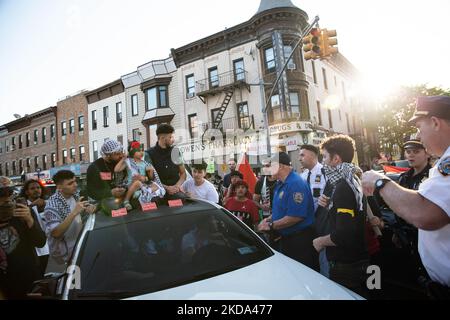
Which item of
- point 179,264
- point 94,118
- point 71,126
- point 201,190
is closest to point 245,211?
point 201,190

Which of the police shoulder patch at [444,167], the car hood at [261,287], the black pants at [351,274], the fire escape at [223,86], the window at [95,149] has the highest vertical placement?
the fire escape at [223,86]

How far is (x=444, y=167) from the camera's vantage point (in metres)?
1.53

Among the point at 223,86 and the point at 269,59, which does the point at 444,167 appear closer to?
the point at 269,59

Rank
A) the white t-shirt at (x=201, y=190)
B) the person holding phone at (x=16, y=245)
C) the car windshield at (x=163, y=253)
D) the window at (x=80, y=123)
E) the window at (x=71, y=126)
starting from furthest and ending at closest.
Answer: the window at (x=71, y=126) → the window at (x=80, y=123) → the white t-shirt at (x=201, y=190) → the person holding phone at (x=16, y=245) → the car windshield at (x=163, y=253)

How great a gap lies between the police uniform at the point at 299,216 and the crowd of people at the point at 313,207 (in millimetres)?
12

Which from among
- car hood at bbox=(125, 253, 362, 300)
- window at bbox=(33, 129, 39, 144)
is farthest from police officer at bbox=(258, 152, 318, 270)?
window at bbox=(33, 129, 39, 144)

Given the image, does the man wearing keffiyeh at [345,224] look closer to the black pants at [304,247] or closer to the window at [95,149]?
the black pants at [304,247]

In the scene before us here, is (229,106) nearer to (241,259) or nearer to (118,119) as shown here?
(118,119)

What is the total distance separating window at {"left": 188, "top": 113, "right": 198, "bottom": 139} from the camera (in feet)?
71.1

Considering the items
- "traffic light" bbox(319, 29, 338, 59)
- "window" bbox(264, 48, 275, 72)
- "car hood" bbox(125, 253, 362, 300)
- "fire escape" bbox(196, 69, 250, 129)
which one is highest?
"window" bbox(264, 48, 275, 72)

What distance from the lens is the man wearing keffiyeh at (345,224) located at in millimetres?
2344

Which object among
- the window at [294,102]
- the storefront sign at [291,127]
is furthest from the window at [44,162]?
the window at [294,102]

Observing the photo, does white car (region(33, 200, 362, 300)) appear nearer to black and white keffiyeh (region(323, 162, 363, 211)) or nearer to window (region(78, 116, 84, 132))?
black and white keffiyeh (region(323, 162, 363, 211))

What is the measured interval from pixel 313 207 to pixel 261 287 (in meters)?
1.81
